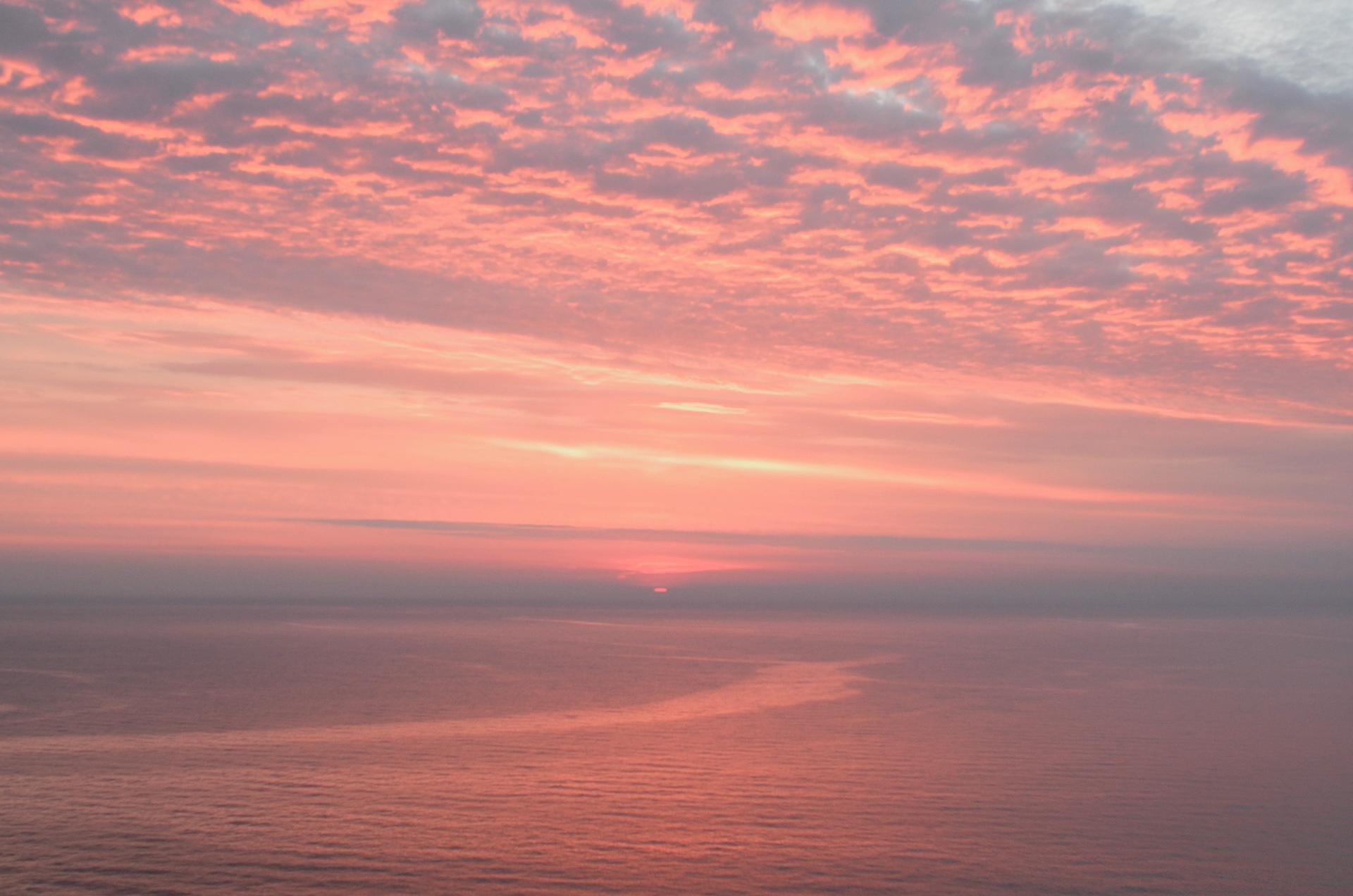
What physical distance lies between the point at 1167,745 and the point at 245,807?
43260 mm

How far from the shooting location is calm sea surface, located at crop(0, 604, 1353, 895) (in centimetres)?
3058

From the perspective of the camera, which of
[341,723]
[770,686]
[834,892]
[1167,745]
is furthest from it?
[770,686]

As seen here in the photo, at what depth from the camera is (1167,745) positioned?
2094 inches

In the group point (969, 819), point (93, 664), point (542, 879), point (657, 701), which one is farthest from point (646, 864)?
point (93, 664)

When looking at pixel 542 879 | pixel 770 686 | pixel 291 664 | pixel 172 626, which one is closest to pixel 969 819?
pixel 542 879

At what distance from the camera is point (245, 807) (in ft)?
121

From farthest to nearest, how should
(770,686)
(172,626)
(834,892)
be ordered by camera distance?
(172,626) → (770,686) → (834,892)

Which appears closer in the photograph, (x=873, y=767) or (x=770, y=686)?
(x=873, y=767)

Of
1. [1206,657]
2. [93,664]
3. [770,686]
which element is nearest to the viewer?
[770,686]

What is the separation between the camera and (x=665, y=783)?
Result: 4231cm

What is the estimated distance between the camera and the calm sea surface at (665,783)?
1204 inches

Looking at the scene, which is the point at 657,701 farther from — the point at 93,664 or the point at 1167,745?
the point at 93,664

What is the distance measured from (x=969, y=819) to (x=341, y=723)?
35396 mm

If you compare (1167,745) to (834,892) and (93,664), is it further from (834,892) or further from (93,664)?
(93,664)
